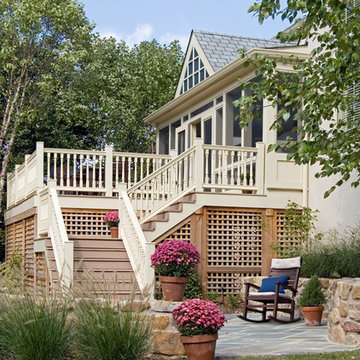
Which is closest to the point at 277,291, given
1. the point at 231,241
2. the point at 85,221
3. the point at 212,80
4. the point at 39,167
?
the point at 231,241

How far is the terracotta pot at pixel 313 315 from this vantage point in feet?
31.1

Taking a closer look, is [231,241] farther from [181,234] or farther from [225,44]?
[225,44]

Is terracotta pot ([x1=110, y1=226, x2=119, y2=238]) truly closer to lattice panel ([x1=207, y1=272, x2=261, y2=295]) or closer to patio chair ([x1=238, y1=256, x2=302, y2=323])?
lattice panel ([x1=207, y1=272, x2=261, y2=295])

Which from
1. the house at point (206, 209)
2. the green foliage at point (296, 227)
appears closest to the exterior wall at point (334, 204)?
the house at point (206, 209)

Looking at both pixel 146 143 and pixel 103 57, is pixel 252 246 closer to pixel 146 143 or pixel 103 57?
pixel 146 143

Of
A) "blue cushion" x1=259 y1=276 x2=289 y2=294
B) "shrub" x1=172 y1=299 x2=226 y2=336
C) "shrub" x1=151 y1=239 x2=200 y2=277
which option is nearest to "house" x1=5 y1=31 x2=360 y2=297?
"shrub" x1=151 y1=239 x2=200 y2=277

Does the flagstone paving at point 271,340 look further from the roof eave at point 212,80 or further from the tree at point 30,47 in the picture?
the tree at point 30,47

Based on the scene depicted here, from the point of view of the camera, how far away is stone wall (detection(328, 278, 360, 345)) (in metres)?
7.65

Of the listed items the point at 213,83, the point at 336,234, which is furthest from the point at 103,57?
the point at 336,234

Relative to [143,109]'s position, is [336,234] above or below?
below

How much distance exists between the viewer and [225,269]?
1234cm

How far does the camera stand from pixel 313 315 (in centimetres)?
949

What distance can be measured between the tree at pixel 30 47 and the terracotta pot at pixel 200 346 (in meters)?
13.7

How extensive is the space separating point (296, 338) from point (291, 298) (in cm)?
164
